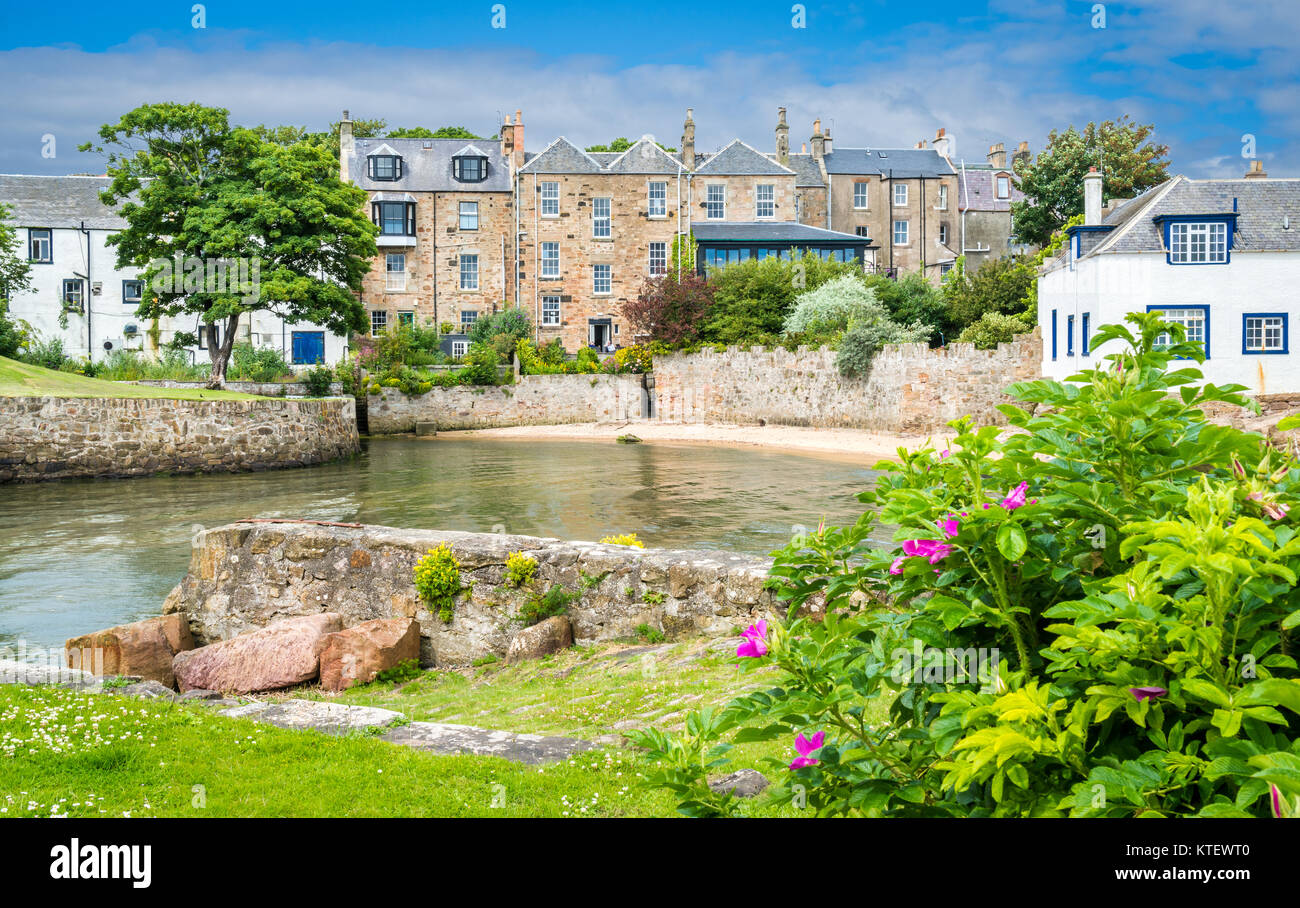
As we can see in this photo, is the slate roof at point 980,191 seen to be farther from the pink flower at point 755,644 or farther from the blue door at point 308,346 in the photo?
the pink flower at point 755,644

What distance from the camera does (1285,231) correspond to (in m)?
31.0

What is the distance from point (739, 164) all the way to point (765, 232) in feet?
16.6

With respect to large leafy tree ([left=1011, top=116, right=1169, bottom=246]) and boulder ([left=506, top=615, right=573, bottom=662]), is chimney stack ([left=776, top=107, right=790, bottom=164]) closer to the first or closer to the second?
large leafy tree ([left=1011, top=116, right=1169, bottom=246])

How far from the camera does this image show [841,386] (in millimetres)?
44312

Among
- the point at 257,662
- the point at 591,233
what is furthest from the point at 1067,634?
the point at 591,233

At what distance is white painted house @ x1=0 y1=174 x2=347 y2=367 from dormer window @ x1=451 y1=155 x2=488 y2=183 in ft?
40.8

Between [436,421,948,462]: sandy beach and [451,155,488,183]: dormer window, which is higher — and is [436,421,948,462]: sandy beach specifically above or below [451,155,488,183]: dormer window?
below

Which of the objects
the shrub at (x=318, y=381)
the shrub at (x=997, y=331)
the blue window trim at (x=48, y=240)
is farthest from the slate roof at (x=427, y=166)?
the shrub at (x=997, y=331)

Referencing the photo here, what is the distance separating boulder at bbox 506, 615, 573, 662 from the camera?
32.2ft

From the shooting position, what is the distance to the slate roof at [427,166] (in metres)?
58.9

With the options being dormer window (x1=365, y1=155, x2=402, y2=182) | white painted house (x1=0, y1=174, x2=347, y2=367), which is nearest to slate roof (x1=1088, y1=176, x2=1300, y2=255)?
white painted house (x1=0, y1=174, x2=347, y2=367)

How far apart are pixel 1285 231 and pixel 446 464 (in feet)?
91.9

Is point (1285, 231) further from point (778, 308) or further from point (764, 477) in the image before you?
point (778, 308)
